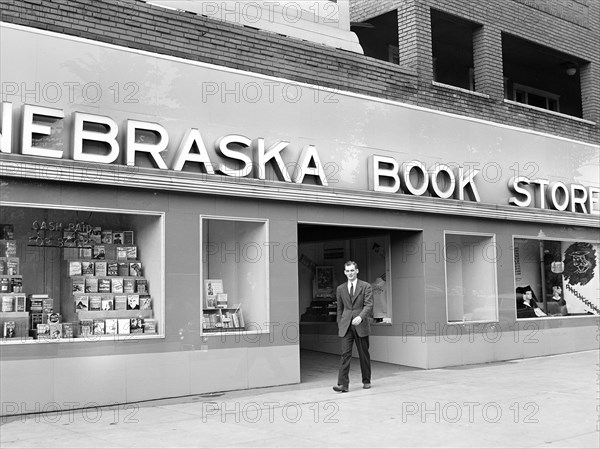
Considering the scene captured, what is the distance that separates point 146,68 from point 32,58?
61.1 inches

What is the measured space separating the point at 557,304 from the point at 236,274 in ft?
26.7

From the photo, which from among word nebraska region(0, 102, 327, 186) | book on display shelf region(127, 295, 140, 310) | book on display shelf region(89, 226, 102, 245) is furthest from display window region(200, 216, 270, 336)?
book on display shelf region(89, 226, 102, 245)

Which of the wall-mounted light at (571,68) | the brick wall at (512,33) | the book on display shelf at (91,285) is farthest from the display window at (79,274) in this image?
the wall-mounted light at (571,68)

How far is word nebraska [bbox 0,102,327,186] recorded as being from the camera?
8.83 m

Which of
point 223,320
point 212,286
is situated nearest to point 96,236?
point 212,286

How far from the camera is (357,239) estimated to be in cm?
1431

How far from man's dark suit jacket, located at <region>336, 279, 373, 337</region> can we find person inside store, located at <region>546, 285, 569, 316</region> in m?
6.64

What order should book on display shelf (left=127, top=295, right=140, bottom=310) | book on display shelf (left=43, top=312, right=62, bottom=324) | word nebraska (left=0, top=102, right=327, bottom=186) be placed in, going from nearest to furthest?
word nebraska (left=0, top=102, right=327, bottom=186), book on display shelf (left=43, top=312, right=62, bottom=324), book on display shelf (left=127, top=295, right=140, bottom=310)

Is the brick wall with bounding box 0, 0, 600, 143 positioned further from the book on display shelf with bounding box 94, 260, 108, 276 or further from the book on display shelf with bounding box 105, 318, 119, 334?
the book on display shelf with bounding box 105, 318, 119, 334

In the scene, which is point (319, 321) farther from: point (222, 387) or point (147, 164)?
point (147, 164)

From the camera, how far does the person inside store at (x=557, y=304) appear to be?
1566 centimetres

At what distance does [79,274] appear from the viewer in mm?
9758

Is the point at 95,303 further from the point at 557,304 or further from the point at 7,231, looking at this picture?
the point at 557,304

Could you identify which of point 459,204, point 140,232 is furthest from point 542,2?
point 140,232
